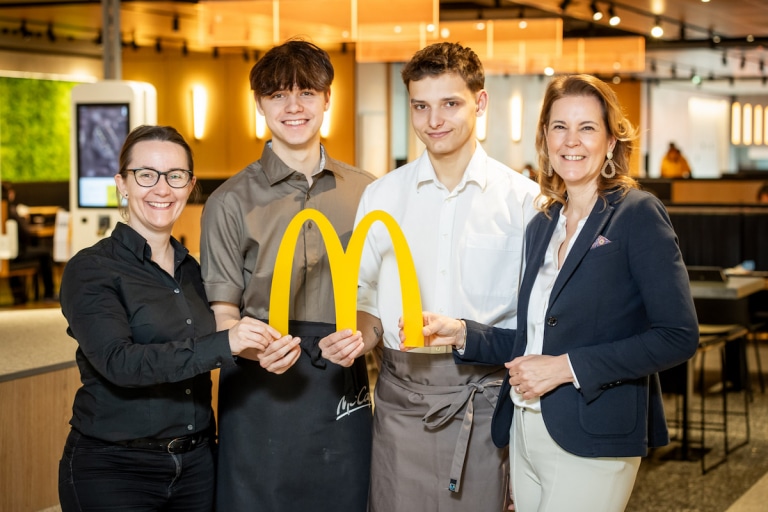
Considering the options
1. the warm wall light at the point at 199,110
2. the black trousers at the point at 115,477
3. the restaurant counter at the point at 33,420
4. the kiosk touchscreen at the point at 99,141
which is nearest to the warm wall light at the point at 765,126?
the warm wall light at the point at 199,110

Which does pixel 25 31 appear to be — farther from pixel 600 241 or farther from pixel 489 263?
pixel 600 241

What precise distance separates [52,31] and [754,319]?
994 cm

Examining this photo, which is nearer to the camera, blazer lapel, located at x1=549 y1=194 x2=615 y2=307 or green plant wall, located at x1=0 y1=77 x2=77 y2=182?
blazer lapel, located at x1=549 y1=194 x2=615 y2=307

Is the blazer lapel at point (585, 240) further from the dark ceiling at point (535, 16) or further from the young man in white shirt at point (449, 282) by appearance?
the dark ceiling at point (535, 16)

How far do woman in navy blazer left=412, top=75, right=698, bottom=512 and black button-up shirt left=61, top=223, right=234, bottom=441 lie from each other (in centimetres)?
56

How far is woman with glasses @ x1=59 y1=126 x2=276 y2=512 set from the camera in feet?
6.64

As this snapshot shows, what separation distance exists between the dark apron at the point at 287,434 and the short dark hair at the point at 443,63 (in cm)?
68

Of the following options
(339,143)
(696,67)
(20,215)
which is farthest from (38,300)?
(696,67)

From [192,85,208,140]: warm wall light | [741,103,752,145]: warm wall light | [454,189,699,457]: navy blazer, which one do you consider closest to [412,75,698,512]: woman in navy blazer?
[454,189,699,457]: navy blazer

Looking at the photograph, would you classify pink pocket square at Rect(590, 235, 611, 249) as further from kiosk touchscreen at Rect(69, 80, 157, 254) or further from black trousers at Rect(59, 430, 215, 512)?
kiosk touchscreen at Rect(69, 80, 157, 254)

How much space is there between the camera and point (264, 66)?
2.34m

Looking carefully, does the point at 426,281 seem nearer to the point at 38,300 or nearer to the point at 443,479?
the point at 443,479

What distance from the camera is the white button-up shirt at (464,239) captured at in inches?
89.4

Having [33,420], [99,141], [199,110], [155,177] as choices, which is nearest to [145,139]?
[155,177]
